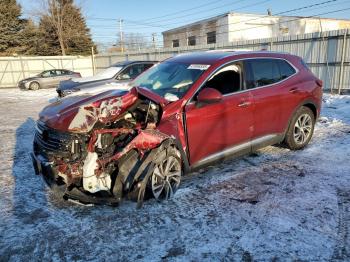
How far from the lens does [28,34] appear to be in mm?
37500

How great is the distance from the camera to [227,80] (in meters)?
4.62

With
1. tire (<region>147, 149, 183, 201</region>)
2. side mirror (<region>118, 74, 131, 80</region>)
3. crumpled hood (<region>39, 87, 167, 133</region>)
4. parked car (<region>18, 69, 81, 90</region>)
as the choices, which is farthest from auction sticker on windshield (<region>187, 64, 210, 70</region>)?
parked car (<region>18, 69, 81, 90</region>)

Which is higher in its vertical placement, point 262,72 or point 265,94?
point 262,72

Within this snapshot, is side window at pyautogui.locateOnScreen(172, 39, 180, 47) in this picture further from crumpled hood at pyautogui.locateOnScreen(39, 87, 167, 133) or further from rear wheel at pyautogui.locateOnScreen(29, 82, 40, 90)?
crumpled hood at pyautogui.locateOnScreen(39, 87, 167, 133)

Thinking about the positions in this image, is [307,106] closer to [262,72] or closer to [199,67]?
[262,72]

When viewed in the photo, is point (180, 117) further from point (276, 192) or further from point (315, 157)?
point (315, 157)

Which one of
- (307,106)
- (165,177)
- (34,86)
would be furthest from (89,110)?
(34,86)

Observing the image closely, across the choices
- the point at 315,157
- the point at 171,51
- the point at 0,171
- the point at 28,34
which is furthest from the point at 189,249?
the point at 28,34

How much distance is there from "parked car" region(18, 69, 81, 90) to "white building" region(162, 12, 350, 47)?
16.4 m

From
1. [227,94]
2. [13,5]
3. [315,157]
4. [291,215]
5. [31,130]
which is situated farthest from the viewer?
[13,5]

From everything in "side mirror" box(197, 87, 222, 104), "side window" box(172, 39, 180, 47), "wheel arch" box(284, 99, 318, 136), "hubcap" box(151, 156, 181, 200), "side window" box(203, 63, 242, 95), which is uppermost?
"side window" box(172, 39, 180, 47)

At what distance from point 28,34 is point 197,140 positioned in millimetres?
39528

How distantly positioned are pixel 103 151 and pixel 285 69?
360cm

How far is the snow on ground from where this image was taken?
9.80 feet
